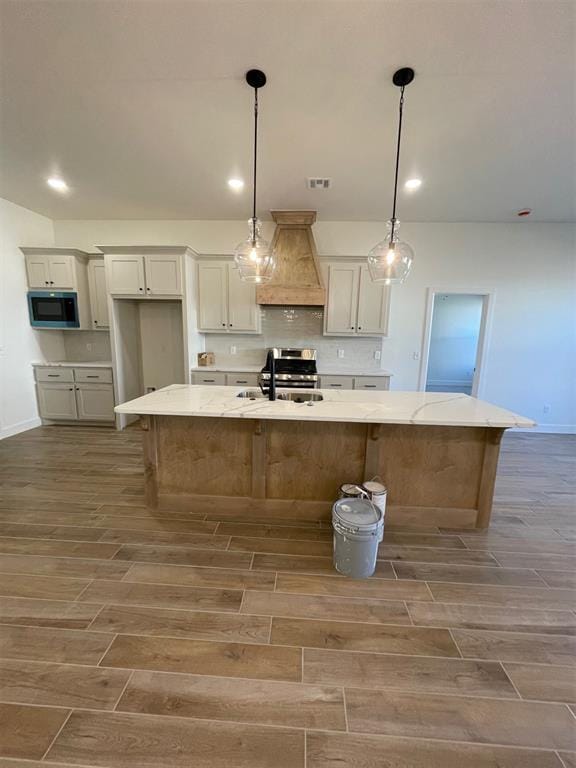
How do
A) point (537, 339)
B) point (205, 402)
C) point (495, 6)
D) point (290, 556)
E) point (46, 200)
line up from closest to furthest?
point (495, 6)
point (290, 556)
point (205, 402)
point (46, 200)
point (537, 339)

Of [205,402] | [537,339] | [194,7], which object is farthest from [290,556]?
[537,339]

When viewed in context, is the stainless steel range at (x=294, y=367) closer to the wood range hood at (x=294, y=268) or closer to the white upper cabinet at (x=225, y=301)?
the white upper cabinet at (x=225, y=301)

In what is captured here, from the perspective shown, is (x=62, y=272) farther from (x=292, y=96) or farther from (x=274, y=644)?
(x=274, y=644)

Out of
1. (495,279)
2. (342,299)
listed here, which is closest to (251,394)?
(342,299)

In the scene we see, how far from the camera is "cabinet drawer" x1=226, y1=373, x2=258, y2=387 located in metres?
4.27

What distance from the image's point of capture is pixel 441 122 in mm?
2395

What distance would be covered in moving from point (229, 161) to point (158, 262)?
1.69 m

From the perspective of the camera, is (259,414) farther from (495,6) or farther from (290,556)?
(495,6)

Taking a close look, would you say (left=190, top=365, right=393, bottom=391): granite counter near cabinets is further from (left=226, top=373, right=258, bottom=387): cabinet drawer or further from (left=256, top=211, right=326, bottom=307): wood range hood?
(left=256, top=211, right=326, bottom=307): wood range hood

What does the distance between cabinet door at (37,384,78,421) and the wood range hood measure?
3081 millimetres

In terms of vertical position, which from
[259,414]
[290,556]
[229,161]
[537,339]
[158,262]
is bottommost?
[290,556]

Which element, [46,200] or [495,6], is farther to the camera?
[46,200]

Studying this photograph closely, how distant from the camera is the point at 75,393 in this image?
436 cm

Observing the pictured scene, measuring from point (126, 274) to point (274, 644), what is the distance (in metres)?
4.36
